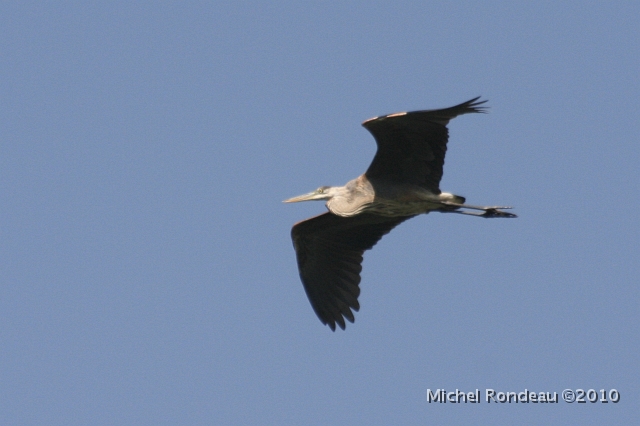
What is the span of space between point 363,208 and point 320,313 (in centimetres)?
204

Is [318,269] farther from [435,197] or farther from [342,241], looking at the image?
[435,197]

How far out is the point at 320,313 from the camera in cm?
1319

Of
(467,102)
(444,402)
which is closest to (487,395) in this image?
(444,402)

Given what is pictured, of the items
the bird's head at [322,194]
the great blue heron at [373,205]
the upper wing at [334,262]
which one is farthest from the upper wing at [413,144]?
the upper wing at [334,262]

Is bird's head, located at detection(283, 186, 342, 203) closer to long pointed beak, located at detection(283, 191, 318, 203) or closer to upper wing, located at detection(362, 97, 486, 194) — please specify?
long pointed beak, located at detection(283, 191, 318, 203)

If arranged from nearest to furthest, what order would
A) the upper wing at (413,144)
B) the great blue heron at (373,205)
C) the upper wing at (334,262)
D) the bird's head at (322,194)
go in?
the upper wing at (413,144) < the great blue heron at (373,205) < the bird's head at (322,194) < the upper wing at (334,262)

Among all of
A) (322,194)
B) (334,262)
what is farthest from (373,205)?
(334,262)

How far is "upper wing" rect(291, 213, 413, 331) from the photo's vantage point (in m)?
13.1

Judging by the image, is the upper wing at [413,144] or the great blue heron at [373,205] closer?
the upper wing at [413,144]

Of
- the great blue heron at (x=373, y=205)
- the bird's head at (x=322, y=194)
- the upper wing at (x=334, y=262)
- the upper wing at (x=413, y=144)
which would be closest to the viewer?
the upper wing at (x=413, y=144)

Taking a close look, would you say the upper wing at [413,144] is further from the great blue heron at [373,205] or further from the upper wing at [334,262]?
the upper wing at [334,262]

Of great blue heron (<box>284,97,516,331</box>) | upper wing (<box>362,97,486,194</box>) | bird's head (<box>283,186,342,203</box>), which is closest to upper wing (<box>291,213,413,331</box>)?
great blue heron (<box>284,97,516,331</box>)

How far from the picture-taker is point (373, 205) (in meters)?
11.8

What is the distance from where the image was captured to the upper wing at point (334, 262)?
13.1 meters
